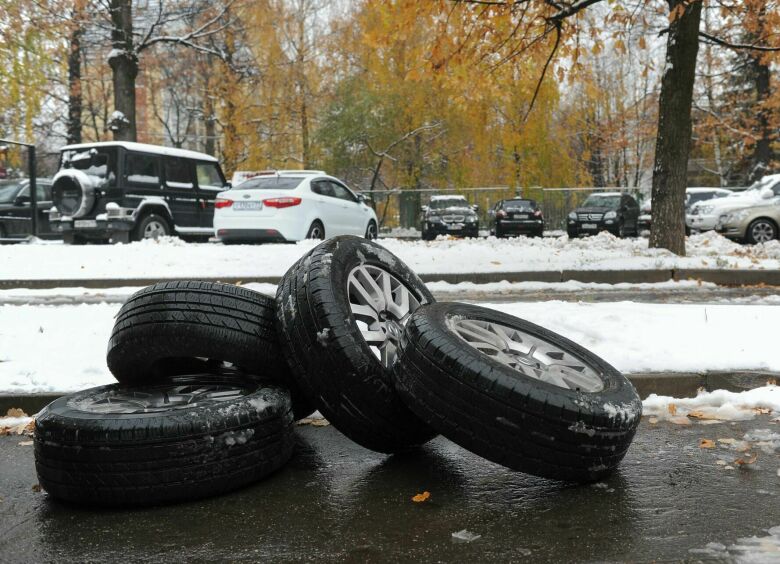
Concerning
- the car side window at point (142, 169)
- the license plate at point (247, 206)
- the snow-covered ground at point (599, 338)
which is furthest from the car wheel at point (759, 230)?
the car side window at point (142, 169)

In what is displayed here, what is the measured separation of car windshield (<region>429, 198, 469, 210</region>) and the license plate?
13.3 m

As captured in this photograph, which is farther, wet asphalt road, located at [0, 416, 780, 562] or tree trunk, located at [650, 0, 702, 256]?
tree trunk, located at [650, 0, 702, 256]

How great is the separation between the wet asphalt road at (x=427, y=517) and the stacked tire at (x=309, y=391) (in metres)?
0.13

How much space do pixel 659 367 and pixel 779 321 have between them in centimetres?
175

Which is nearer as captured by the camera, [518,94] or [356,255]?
[356,255]

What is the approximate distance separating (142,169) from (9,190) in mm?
6236

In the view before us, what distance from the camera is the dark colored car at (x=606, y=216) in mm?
26156

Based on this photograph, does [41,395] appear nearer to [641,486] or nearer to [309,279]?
[309,279]

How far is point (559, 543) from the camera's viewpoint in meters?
2.65

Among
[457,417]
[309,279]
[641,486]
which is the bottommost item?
[641,486]

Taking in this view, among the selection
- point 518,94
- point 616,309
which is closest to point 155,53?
point 518,94

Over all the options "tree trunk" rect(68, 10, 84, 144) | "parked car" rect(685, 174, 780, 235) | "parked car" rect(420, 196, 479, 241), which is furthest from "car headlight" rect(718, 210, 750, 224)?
"tree trunk" rect(68, 10, 84, 144)

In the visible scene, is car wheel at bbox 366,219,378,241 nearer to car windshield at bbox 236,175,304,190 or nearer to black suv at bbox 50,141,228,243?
car windshield at bbox 236,175,304,190

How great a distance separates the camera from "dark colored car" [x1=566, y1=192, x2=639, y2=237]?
85.8 ft
